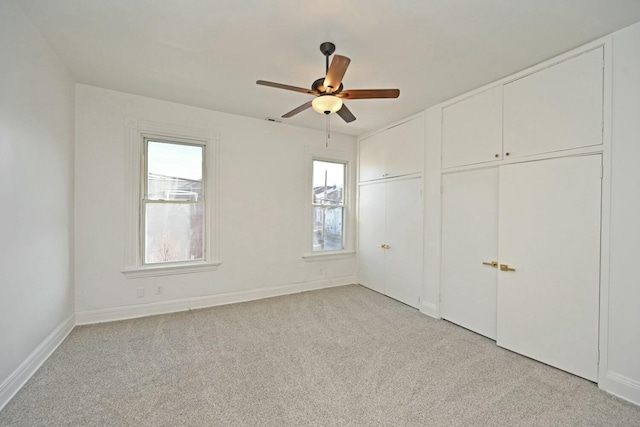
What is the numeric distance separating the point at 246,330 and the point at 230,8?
2.99 meters

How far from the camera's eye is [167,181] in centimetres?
361

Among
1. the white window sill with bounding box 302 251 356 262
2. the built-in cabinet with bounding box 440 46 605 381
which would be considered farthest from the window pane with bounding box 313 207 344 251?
the built-in cabinet with bounding box 440 46 605 381

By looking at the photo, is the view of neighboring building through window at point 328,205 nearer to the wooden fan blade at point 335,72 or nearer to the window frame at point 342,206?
the window frame at point 342,206

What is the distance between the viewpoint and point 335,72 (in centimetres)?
198

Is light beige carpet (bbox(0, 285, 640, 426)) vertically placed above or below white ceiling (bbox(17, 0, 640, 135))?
below

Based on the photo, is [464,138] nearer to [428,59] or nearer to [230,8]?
[428,59]

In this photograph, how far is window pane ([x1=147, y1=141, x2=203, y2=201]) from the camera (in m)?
3.53

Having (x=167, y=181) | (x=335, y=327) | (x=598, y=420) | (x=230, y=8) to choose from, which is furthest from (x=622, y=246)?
(x=167, y=181)

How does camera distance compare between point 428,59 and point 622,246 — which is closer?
point 622,246

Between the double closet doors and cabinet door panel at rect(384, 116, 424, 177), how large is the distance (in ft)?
2.44

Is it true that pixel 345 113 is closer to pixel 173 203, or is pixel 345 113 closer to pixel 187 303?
pixel 173 203

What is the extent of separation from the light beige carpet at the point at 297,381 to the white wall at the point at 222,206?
0.51 meters

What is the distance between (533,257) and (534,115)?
→ 52.1 inches

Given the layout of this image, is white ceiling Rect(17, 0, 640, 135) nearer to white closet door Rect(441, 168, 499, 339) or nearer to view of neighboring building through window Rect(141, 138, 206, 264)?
view of neighboring building through window Rect(141, 138, 206, 264)
